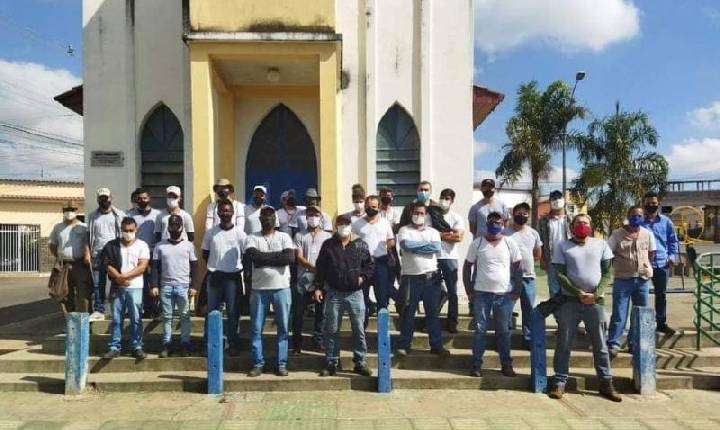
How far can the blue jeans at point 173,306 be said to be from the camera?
254 inches

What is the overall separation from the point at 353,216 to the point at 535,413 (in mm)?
3170

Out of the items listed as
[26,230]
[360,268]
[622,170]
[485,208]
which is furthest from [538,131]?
[26,230]

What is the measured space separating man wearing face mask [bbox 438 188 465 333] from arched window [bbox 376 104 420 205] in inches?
98.6

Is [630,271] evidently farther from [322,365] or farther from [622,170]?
[622,170]

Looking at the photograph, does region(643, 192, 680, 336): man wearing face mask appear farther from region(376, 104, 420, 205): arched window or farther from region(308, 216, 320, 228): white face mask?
region(308, 216, 320, 228): white face mask

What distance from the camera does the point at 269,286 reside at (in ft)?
20.0

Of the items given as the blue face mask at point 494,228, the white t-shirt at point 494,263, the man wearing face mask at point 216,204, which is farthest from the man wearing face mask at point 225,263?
the blue face mask at point 494,228

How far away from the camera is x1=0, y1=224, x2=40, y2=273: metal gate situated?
24328 mm

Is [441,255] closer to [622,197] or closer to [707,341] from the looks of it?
[707,341]

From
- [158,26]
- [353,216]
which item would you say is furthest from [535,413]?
[158,26]

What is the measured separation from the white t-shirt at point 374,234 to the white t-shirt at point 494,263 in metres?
1.13

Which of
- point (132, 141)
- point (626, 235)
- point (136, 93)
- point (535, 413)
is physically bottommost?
point (535, 413)

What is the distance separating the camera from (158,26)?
31.0ft

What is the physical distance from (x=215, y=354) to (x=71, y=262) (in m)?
2.81
